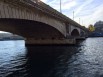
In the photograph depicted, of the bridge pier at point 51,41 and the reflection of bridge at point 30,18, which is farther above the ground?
the reflection of bridge at point 30,18

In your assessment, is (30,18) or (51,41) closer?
(30,18)

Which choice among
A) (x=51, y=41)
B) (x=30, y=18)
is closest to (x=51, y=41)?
(x=51, y=41)

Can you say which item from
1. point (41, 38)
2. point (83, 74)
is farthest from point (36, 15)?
point (41, 38)

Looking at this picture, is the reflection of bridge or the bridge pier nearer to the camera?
the reflection of bridge

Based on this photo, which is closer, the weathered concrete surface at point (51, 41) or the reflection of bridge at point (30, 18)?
the reflection of bridge at point (30, 18)

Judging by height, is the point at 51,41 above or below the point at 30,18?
below

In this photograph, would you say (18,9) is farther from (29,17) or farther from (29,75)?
(29,75)

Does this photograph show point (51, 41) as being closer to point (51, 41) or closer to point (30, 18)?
point (51, 41)

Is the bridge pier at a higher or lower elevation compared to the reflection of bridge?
lower

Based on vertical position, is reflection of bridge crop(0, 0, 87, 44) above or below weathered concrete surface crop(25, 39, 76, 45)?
above

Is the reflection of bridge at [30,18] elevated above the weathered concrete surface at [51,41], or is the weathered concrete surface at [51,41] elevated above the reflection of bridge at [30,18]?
the reflection of bridge at [30,18]

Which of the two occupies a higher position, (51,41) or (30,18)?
(30,18)

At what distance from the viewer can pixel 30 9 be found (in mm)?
33969

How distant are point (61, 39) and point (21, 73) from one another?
42.2 meters
